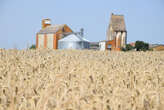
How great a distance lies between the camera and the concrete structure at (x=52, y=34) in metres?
42.7

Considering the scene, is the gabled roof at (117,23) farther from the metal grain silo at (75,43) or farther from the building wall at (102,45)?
the metal grain silo at (75,43)

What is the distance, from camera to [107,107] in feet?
5.66

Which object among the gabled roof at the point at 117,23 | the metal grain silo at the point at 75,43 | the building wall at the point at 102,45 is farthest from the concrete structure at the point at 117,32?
the metal grain silo at the point at 75,43

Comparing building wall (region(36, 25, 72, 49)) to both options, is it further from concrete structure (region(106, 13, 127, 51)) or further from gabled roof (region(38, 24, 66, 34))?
concrete structure (region(106, 13, 127, 51))

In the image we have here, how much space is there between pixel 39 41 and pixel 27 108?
45962 mm

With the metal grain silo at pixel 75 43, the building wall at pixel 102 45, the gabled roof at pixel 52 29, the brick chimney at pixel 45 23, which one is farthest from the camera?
the brick chimney at pixel 45 23

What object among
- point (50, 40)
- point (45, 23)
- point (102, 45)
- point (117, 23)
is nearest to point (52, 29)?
point (50, 40)

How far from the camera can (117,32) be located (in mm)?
49344

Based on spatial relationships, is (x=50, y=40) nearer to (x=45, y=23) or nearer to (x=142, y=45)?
(x=45, y=23)

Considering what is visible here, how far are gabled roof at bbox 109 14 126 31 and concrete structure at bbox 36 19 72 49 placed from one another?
9092mm

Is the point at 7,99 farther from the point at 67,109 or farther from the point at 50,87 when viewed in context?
the point at 67,109

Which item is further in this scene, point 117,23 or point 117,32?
point 117,23

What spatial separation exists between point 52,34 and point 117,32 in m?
13.2

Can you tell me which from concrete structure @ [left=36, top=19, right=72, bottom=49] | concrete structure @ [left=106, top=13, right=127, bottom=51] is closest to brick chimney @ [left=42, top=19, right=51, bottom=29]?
concrete structure @ [left=36, top=19, right=72, bottom=49]
